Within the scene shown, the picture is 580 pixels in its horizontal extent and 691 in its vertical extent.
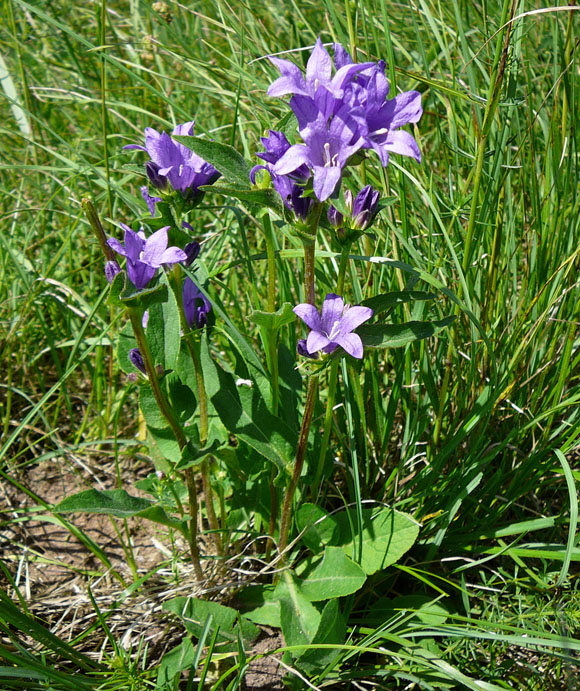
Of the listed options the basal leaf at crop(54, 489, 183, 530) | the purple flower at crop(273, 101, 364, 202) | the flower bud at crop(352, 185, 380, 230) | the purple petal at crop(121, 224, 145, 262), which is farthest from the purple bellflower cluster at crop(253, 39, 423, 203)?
the basal leaf at crop(54, 489, 183, 530)

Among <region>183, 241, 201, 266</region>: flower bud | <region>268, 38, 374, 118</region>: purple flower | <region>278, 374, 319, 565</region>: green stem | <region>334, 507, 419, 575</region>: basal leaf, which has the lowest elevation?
<region>334, 507, 419, 575</region>: basal leaf

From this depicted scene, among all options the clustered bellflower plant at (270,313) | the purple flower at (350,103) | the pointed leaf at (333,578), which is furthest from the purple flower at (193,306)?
the pointed leaf at (333,578)

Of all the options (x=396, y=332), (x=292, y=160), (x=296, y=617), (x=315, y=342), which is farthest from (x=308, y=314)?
(x=296, y=617)

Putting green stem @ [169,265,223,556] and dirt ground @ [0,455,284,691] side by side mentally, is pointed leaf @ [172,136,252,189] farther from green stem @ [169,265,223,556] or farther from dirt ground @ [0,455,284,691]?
dirt ground @ [0,455,284,691]

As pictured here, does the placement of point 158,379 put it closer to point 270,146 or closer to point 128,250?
point 128,250

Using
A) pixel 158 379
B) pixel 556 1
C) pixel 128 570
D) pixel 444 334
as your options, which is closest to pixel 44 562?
pixel 128 570

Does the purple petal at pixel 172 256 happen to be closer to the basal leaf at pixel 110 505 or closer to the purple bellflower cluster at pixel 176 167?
the purple bellflower cluster at pixel 176 167

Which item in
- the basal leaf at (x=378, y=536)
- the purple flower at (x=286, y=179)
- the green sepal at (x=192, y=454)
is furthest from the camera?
the basal leaf at (x=378, y=536)
